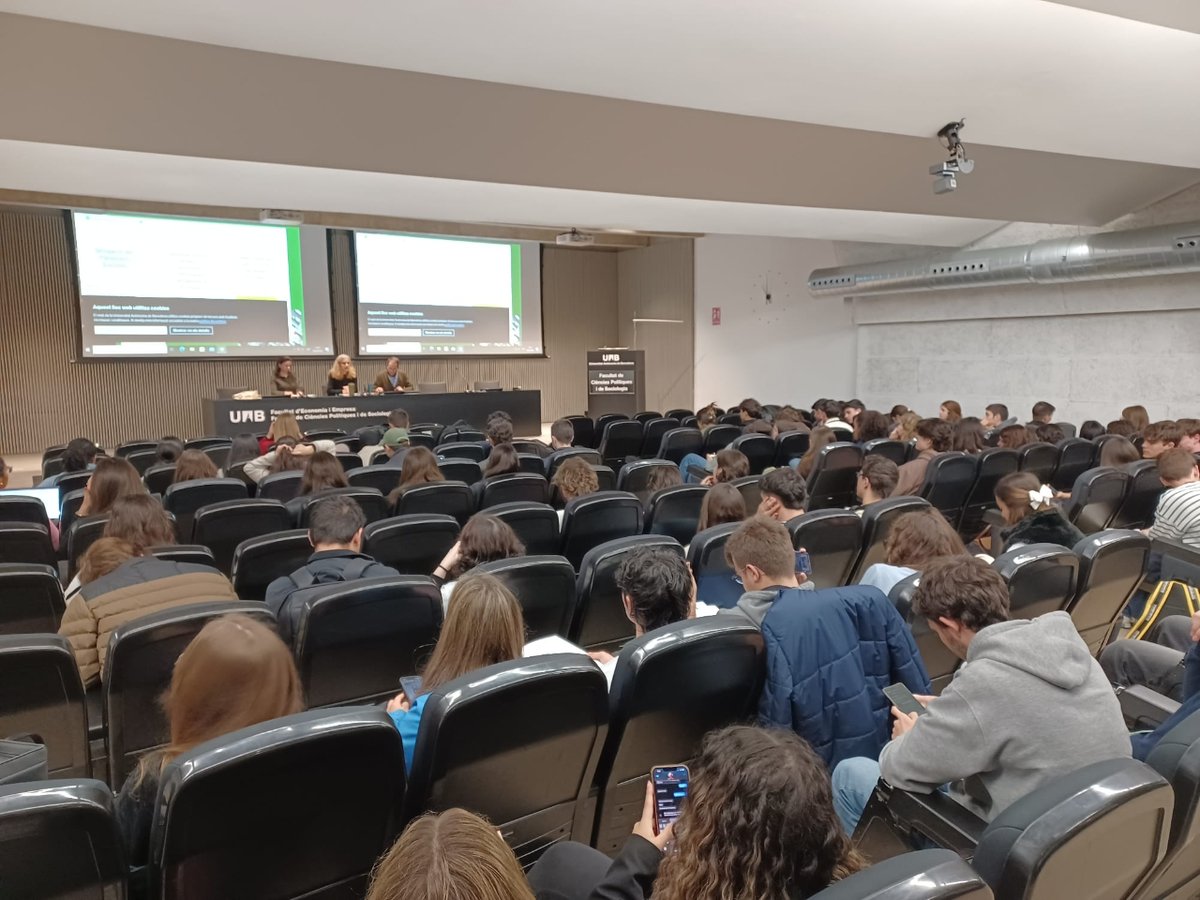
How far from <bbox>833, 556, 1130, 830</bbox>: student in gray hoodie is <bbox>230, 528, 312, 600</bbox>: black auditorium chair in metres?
2.67

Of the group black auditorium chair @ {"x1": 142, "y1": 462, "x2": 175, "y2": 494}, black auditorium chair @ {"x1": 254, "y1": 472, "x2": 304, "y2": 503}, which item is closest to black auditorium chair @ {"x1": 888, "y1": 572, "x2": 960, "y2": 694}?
black auditorium chair @ {"x1": 254, "y1": 472, "x2": 304, "y2": 503}

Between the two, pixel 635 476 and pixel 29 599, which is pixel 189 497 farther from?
pixel 635 476

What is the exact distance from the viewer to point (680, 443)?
7668mm

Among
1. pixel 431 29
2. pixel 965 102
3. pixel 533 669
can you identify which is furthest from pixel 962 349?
pixel 533 669

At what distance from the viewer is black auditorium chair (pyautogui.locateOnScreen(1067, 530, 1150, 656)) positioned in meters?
2.87

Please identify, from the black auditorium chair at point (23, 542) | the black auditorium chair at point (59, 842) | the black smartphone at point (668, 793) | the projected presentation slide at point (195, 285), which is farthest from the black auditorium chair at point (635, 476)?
the projected presentation slide at point (195, 285)

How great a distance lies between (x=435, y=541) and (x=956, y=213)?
7835 mm

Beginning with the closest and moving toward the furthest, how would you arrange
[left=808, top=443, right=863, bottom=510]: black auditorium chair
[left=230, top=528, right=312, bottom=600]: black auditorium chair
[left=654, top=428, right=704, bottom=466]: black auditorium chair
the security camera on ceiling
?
[left=230, top=528, right=312, bottom=600]: black auditorium chair, [left=808, top=443, right=863, bottom=510]: black auditorium chair, the security camera on ceiling, [left=654, top=428, right=704, bottom=466]: black auditorium chair

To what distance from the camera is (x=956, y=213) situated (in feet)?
29.3

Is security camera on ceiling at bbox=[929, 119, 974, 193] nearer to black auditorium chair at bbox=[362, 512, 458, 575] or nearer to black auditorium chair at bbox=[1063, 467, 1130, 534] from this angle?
black auditorium chair at bbox=[1063, 467, 1130, 534]

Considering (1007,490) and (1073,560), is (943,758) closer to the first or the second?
(1073,560)

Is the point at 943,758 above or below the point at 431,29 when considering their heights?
below

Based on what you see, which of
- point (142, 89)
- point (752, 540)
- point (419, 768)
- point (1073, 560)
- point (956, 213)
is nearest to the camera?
point (419, 768)

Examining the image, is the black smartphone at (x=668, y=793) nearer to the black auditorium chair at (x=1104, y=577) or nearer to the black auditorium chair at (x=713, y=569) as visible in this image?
the black auditorium chair at (x=713, y=569)
